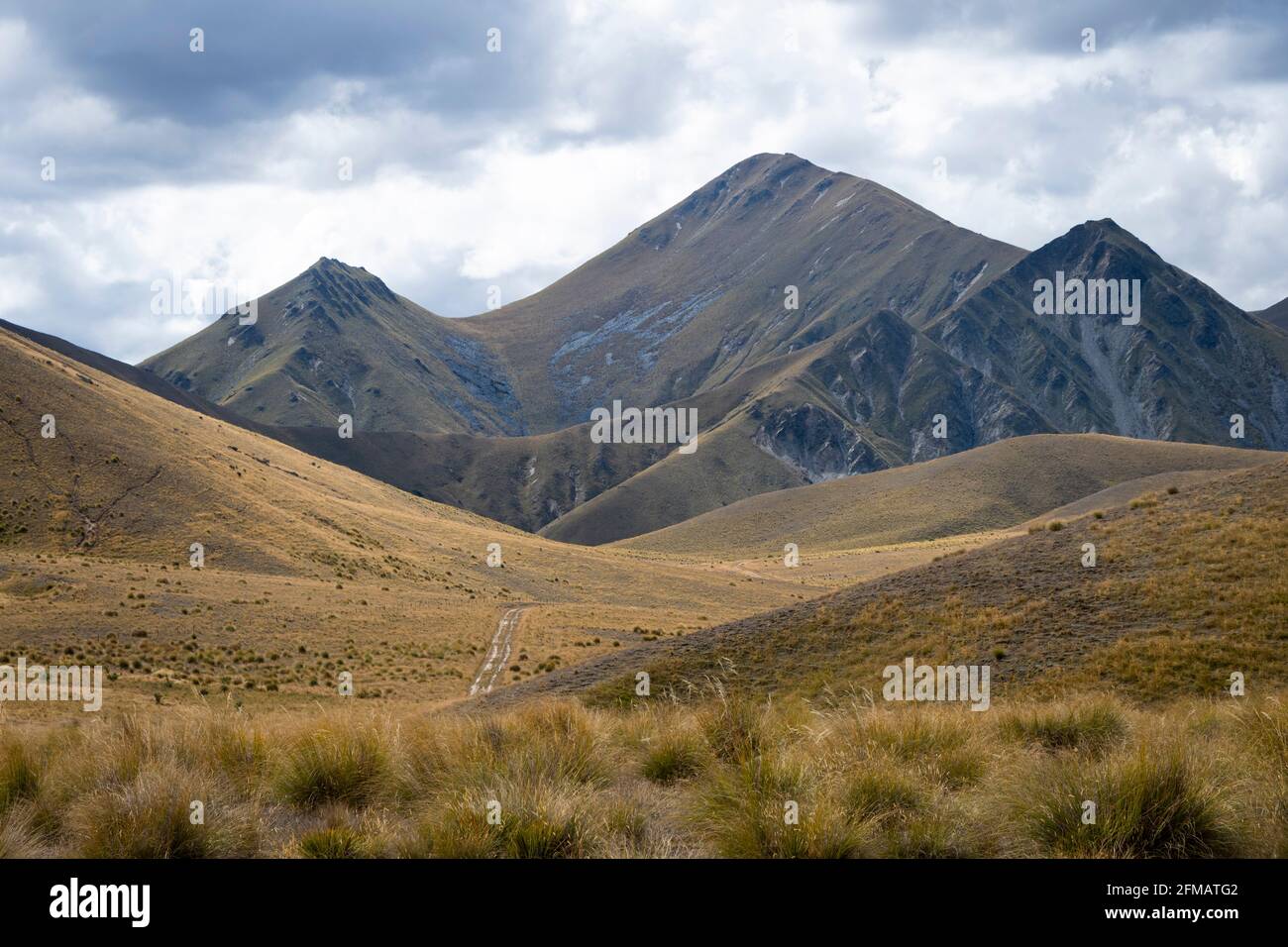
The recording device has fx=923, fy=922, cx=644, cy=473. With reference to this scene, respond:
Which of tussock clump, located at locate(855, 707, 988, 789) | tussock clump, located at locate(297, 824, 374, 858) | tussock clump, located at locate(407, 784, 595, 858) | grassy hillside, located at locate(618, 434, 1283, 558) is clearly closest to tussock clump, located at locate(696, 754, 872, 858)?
tussock clump, located at locate(407, 784, 595, 858)

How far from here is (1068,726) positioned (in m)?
11.0

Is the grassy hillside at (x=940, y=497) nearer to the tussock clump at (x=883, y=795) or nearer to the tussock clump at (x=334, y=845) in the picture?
the tussock clump at (x=883, y=795)

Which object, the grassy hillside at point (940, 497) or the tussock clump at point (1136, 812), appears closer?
the tussock clump at point (1136, 812)

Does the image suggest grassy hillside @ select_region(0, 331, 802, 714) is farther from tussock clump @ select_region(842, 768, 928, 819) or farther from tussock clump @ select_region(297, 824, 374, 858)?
tussock clump @ select_region(842, 768, 928, 819)

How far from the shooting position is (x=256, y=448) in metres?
110

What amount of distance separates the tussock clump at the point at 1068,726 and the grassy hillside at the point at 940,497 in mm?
127005

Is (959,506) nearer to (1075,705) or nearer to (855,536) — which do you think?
(855,536)

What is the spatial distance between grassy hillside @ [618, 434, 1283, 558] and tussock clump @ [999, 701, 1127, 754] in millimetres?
127005

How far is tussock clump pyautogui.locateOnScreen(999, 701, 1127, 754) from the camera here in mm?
10609

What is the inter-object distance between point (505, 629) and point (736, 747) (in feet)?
164

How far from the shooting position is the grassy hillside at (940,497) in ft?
479

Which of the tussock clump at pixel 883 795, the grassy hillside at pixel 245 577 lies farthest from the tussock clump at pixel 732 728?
the grassy hillside at pixel 245 577
